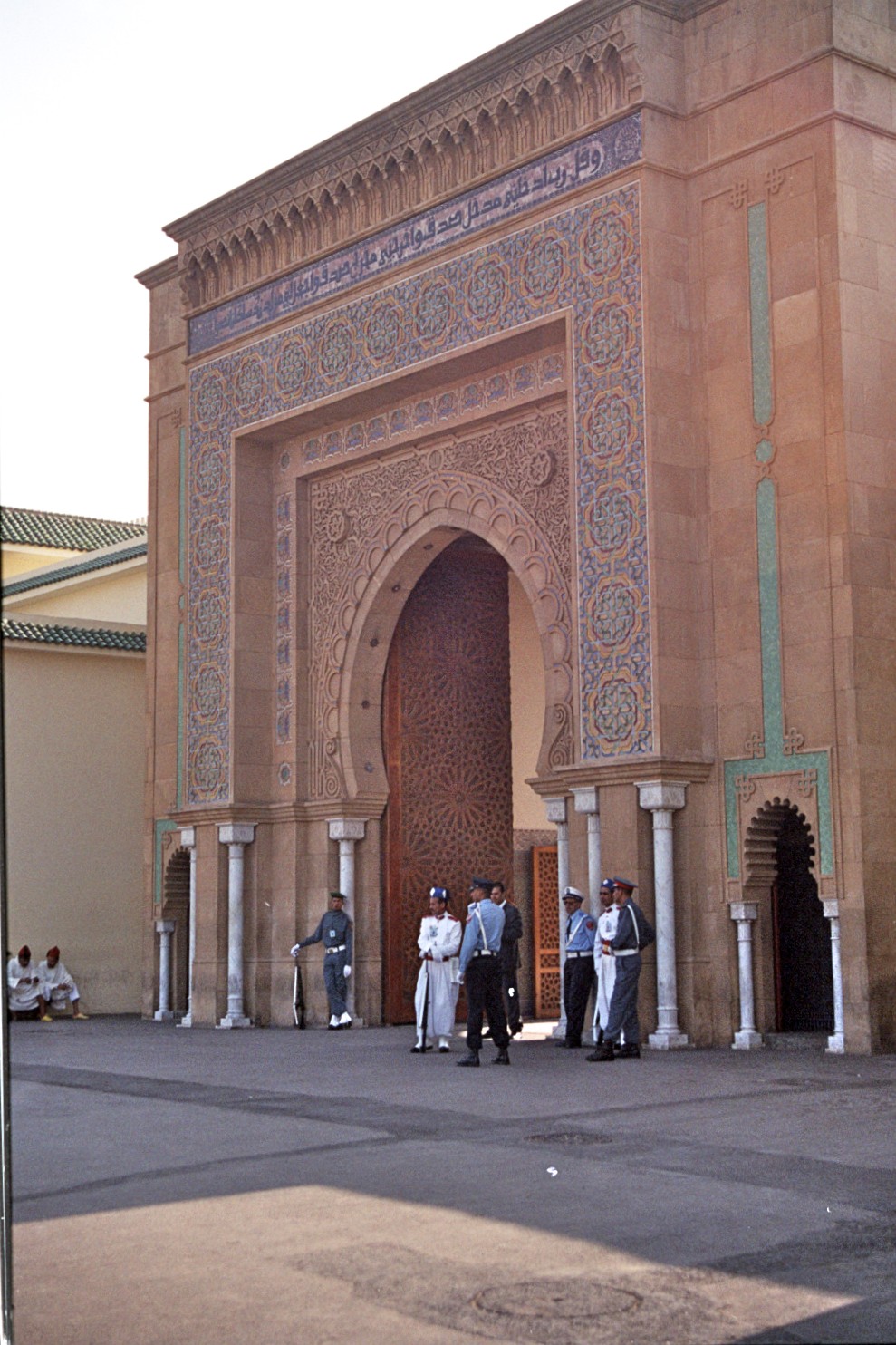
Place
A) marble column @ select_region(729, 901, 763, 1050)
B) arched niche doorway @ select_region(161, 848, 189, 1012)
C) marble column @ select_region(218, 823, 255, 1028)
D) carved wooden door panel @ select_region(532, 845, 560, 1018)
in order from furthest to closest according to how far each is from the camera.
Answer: arched niche doorway @ select_region(161, 848, 189, 1012) → carved wooden door panel @ select_region(532, 845, 560, 1018) → marble column @ select_region(218, 823, 255, 1028) → marble column @ select_region(729, 901, 763, 1050)

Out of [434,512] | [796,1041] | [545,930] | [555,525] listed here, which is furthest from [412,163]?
[796,1041]

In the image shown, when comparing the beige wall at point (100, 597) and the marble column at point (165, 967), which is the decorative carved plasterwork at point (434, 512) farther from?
the beige wall at point (100, 597)

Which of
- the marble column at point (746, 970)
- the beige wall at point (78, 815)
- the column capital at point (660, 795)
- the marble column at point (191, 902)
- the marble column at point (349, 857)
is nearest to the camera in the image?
the marble column at point (746, 970)

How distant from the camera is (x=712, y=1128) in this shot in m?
7.24

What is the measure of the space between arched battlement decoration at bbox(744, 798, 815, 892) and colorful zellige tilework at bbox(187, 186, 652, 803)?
3.17 feet

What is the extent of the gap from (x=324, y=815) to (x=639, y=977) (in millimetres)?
4315

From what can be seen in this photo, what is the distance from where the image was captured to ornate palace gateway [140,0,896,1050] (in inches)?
463

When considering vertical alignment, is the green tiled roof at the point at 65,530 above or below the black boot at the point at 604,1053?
above

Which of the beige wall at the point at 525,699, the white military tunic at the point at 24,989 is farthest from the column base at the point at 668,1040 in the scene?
the white military tunic at the point at 24,989

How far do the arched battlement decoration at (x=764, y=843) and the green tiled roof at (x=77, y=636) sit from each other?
949 cm

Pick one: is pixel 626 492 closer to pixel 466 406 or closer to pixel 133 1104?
pixel 466 406

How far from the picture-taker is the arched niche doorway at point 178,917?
55.7 feet

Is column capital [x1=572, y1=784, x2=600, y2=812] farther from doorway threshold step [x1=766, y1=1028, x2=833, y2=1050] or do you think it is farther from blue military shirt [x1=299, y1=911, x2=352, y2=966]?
blue military shirt [x1=299, y1=911, x2=352, y2=966]

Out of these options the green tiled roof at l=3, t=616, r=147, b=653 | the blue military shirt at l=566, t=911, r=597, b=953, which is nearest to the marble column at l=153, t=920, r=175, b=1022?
the green tiled roof at l=3, t=616, r=147, b=653
